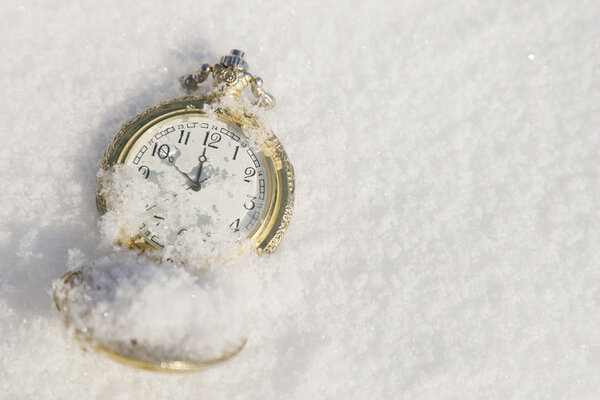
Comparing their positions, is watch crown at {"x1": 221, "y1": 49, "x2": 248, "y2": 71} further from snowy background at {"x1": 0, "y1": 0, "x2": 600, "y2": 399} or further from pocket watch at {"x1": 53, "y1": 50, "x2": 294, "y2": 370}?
snowy background at {"x1": 0, "y1": 0, "x2": 600, "y2": 399}

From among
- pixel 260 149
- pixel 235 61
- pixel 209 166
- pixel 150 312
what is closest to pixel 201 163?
pixel 209 166

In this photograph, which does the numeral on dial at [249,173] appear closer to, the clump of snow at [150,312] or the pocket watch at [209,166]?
the pocket watch at [209,166]

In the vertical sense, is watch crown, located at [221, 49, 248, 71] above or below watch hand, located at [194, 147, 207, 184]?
above

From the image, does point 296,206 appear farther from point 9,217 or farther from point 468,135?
point 9,217

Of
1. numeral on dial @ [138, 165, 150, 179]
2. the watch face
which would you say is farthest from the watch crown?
numeral on dial @ [138, 165, 150, 179]

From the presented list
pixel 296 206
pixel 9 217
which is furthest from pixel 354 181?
pixel 9 217

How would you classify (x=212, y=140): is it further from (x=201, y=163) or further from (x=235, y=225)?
(x=235, y=225)
